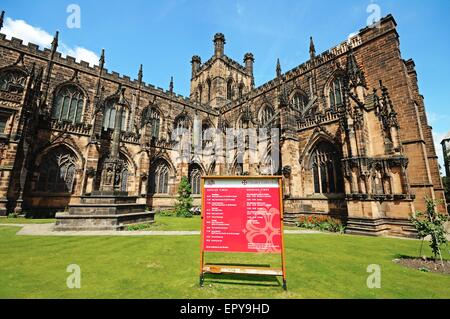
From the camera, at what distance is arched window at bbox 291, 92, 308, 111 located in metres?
22.1

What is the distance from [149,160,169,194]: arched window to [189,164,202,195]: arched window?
129 inches

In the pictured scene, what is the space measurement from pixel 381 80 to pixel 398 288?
17.5 metres

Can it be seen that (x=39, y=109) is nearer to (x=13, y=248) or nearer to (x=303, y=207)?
(x=13, y=248)

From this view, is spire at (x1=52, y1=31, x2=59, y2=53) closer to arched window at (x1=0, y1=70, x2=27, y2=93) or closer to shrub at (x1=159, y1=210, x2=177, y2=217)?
arched window at (x1=0, y1=70, x2=27, y2=93)

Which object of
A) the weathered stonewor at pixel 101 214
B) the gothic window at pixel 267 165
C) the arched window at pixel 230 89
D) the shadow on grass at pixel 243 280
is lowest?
the shadow on grass at pixel 243 280

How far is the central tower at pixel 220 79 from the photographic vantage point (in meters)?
35.3

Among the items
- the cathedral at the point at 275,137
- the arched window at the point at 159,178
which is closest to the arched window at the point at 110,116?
the cathedral at the point at 275,137

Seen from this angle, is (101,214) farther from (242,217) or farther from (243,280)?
(242,217)

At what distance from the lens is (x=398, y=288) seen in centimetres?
409

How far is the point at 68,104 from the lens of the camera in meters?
21.0

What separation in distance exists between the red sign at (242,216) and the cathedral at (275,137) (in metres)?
9.68

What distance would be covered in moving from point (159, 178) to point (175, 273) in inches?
800

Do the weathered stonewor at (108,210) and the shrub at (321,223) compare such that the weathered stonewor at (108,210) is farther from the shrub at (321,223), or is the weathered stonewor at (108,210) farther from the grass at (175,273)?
the shrub at (321,223)

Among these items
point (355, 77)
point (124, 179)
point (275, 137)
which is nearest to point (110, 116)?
point (124, 179)
